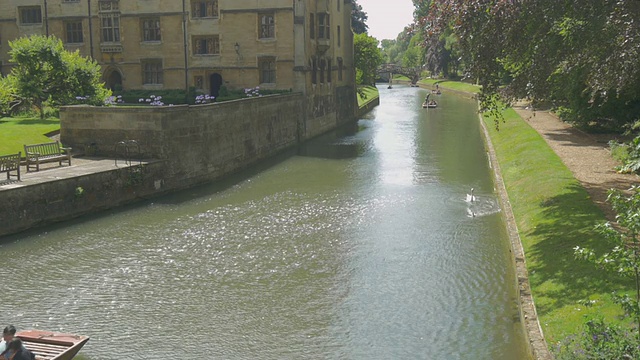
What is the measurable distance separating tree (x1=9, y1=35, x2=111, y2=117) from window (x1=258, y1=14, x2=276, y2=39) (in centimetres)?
1172

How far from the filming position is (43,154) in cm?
2491

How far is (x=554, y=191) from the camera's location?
20.8 m

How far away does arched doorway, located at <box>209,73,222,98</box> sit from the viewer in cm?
4549

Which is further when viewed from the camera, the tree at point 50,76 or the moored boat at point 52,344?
the tree at point 50,76

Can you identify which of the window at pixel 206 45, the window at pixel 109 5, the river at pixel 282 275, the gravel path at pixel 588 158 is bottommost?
the river at pixel 282 275

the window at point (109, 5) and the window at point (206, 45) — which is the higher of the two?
the window at point (109, 5)

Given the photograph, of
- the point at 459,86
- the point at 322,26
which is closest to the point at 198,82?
the point at 322,26

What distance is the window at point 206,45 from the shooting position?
144 feet

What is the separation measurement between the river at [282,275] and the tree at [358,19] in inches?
3129

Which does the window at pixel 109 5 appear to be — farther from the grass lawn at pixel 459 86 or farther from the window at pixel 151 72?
the grass lawn at pixel 459 86

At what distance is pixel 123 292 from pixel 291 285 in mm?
4107

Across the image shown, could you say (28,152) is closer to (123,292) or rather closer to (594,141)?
(123,292)

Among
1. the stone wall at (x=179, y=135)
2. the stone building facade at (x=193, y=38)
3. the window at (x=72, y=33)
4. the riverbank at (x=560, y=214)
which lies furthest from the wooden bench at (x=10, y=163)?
the window at (x=72, y=33)

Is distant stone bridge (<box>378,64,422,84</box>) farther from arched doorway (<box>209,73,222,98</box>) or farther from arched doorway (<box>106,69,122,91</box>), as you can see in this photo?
arched doorway (<box>106,69,122,91</box>)
